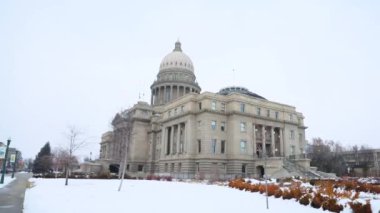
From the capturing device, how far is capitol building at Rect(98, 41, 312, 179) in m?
52.2

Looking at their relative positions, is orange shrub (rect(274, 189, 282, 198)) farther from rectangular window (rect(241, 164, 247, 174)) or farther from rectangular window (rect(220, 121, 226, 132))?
rectangular window (rect(220, 121, 226, 132))

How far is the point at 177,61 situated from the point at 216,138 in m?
43.2

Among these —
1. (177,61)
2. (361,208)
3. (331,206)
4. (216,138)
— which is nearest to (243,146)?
(216,138)

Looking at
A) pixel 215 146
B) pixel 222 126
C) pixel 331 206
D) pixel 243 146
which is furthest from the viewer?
pixel 222 126

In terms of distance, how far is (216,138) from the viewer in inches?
2130

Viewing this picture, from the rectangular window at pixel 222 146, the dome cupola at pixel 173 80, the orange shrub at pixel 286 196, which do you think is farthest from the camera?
the dome cupola at pixel 173 80

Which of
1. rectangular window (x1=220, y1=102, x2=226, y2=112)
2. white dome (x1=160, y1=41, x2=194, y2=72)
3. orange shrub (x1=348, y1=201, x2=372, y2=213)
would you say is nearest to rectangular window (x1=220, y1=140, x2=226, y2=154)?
rectangular window (x1=220, y1=102, x2=226, y2=112)

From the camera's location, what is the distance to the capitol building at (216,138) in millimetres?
52156

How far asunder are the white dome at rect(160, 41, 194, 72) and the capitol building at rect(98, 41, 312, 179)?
23.1 meters

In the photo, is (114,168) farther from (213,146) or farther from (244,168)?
(244,168)

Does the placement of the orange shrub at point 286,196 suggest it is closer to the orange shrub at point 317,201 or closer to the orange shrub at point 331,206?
the orange shrub at point 317,201

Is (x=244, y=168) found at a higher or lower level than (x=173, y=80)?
lower

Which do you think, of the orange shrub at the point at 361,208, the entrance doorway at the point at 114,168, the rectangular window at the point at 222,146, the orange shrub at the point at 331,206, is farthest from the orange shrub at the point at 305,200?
the entrance doorway at the point at 114,168

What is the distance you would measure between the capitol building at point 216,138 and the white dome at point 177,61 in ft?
75.7
